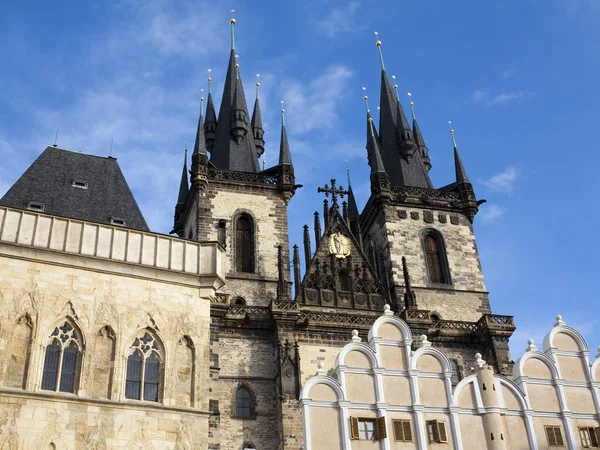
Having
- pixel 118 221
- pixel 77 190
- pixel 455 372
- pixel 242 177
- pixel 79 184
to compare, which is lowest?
pixel 455 372

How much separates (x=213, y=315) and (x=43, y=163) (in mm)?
8402

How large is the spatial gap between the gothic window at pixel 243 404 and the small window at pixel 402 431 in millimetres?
9839

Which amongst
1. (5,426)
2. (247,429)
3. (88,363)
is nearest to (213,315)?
(247,429)

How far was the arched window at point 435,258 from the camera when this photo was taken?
33.4 m

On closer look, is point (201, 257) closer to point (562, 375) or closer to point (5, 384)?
point (5, 384)

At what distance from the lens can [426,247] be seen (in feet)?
112

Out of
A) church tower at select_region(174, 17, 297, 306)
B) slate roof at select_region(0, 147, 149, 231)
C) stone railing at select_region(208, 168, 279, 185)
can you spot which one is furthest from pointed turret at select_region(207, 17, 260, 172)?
slate roof at select_region(0, 147, 149, 231)

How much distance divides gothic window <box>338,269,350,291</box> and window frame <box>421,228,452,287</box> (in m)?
4.09

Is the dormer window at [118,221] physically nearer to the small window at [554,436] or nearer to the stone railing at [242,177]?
the small window at [554,436]

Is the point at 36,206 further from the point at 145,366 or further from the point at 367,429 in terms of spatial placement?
the point at 367,429

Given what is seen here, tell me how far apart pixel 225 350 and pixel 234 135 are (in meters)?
13.4

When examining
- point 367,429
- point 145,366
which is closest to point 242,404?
point 367,429

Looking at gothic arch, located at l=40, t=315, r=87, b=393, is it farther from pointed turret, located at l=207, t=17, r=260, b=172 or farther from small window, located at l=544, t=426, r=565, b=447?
pointed turret, located at l=207, t=17, r=260, b=172

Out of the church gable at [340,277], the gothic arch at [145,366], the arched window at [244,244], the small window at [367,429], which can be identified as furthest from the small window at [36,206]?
the church gable at [340,277]
